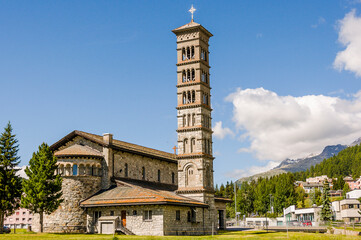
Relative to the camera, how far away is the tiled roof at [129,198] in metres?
49.5

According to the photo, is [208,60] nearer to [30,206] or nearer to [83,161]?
[83,161]

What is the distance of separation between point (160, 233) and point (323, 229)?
3023 cm

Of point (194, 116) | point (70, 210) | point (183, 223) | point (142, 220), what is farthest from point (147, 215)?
point (194, 116)

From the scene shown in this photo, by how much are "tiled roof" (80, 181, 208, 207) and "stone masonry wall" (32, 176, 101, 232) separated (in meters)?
1.24

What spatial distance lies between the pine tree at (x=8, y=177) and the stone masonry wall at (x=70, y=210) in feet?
14.5

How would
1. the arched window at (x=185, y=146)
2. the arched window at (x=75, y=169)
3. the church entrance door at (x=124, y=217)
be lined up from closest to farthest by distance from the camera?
the church entrance door at (x=124, y=217), the arched window at (x=75, y=169), the arched window at (x=185, y=146)

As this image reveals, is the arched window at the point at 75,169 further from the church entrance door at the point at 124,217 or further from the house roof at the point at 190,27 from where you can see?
the house roof at the point at 190,27

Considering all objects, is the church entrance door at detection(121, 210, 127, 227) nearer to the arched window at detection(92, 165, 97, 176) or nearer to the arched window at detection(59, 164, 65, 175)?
the arched window at detection(92, 165, 97, 176)

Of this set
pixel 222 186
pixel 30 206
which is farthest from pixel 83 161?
pixel 222 186

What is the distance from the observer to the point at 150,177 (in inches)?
2621

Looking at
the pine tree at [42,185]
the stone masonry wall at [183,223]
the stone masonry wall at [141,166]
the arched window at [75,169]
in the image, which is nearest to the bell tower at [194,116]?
the stone masonry wall at [183,223]

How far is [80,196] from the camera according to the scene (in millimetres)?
54812

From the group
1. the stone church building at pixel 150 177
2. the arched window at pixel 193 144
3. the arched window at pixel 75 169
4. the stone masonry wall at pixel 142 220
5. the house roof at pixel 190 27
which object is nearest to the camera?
the stone masonry wall at pixel 142 220

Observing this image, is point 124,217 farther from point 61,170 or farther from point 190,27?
point 190,27
